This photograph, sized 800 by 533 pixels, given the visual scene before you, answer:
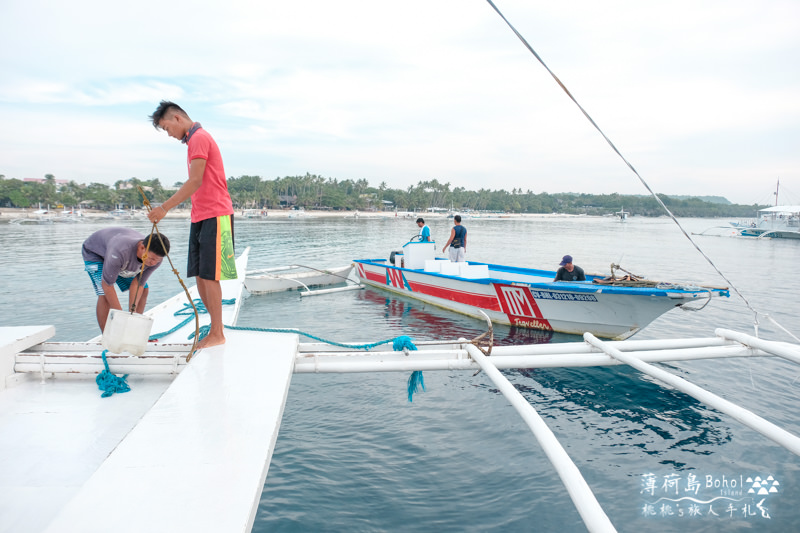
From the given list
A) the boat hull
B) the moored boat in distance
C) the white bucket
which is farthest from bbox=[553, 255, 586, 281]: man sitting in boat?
the moored boat in distance

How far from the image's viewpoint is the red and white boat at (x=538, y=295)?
830 centimetres

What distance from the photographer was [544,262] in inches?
1067

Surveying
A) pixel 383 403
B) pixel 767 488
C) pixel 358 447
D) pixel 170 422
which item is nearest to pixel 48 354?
pixel 170 422

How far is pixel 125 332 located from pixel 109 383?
0.45 m

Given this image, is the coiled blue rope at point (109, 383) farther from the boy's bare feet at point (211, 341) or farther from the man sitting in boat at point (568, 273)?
the man sitting in boat at point (568, 273)

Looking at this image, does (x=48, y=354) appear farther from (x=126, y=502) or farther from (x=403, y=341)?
(x=403, y=341)

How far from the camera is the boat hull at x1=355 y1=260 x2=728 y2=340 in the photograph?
27.2 ft

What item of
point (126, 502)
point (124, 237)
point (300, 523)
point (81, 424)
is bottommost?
point (300, 523)

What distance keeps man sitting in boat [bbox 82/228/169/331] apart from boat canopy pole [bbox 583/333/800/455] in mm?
3770

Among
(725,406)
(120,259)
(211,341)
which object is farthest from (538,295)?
(120,259)

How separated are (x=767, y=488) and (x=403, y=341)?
406 centimetres

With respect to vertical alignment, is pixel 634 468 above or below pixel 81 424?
below

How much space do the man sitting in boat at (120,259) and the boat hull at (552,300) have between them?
742 centimetres

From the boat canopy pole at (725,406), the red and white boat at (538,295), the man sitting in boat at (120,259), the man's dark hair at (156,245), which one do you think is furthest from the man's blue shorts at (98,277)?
the red and white boat at (538,295)
